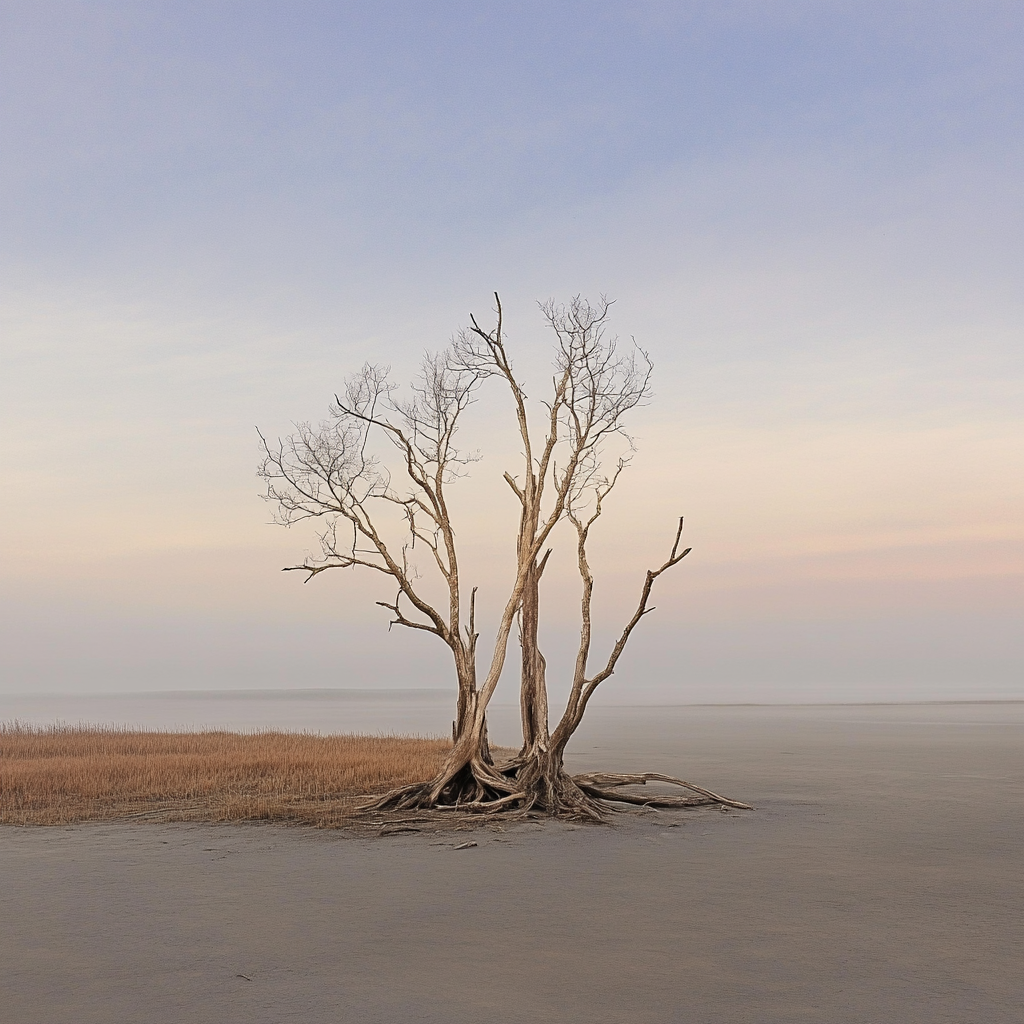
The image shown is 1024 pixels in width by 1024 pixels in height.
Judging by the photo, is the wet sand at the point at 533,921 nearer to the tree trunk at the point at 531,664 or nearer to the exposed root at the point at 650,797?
the exposed root at the point at 650,797

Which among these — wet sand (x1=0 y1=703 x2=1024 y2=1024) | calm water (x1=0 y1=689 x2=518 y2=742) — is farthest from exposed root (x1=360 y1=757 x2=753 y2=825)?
calm water (x1=0 y1=689 x2=518 y2=742)

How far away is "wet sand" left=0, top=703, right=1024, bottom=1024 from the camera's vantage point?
7.40 meters

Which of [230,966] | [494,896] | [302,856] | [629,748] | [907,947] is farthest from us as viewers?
[629,748]

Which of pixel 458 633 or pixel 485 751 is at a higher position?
pixel 458 633

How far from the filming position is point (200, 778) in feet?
71.8

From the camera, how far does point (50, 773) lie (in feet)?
71.1

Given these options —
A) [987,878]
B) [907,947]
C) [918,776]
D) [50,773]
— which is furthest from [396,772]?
[907,947]

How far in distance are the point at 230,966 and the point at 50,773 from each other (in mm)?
15334

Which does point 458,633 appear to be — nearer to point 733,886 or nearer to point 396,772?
point 396,772

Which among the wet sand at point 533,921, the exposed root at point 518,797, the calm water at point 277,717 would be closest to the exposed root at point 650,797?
the exposed root at point 518,797

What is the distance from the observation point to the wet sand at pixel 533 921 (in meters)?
7.40

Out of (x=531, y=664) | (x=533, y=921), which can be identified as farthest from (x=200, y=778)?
(x=533, y=921)

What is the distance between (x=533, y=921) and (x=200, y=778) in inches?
546

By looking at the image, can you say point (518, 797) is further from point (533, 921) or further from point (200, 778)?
point (200, 778)
